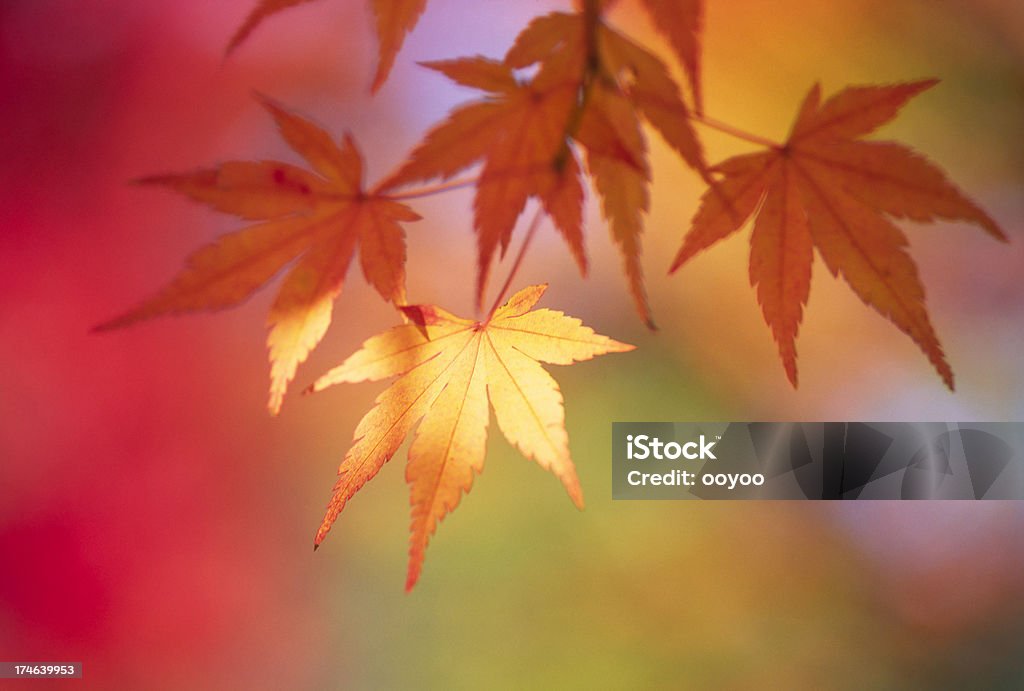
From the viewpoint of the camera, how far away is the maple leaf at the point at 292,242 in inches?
15.7

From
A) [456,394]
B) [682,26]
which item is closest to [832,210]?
[682,26]

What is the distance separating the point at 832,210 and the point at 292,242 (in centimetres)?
38

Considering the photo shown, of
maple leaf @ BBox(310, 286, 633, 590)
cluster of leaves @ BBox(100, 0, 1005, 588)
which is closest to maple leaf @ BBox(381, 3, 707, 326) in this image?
cluster of leaves @ BBox(100, 0, 1005, 588)

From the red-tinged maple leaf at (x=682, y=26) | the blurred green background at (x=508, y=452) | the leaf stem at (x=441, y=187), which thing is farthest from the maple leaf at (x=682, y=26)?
the blurred green background at (x=508, y=452)

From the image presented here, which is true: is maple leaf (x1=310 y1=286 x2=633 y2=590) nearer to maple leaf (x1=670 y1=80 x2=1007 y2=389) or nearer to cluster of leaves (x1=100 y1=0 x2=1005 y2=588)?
cluster of leaves (x1=100 y1=0 x2=1005 y2=588)

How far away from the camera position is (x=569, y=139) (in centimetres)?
39

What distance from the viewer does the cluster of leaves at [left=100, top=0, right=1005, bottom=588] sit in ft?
1.28

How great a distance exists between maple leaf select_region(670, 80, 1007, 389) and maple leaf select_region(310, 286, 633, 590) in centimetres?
12

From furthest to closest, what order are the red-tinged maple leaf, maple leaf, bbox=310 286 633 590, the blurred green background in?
1. the blurred green background
2. maple leaf, bbox=310 286 633 590
3. the red-tinged maple leaf

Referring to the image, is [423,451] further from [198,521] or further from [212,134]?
[212,134]

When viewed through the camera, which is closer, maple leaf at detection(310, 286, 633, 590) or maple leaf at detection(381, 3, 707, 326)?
maple leaf at detection(381, 3, 707, 326)

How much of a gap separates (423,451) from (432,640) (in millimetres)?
1101

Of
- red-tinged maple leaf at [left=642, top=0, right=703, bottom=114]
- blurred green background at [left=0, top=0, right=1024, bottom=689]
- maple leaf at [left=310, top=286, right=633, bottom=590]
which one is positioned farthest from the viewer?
blurred green background at [left=0, top=0, right=1024, bottom=689]

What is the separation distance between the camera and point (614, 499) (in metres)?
1.50
